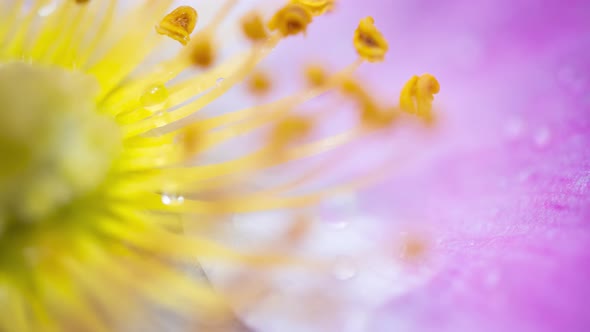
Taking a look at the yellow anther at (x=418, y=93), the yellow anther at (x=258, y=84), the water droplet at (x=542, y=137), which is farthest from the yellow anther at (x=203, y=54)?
the water droplet at (x=542, y=137)

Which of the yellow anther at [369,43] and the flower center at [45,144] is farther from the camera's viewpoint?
the yellow anther at [369,43]

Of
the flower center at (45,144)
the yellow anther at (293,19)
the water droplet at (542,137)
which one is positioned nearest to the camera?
the flower center at (45,144)

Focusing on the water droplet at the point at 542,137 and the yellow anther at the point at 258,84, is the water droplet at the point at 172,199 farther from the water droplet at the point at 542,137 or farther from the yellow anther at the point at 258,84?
the water droplet at the point at 542,137

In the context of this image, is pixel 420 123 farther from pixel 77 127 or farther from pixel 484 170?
pixel 77 127

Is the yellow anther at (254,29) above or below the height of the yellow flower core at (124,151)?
above

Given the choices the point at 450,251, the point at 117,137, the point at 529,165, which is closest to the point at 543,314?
the point at 450,251

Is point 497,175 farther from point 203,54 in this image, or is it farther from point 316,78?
point 203,54

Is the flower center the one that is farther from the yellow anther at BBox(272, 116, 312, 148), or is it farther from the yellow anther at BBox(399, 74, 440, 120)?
the yellow anther at BBox(399, 74, 440, 120)
